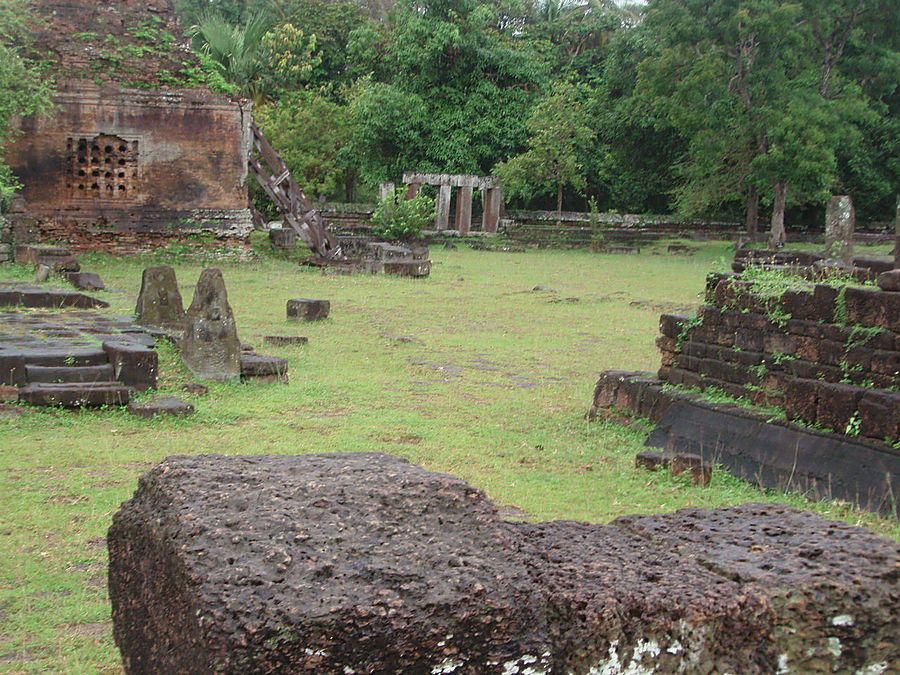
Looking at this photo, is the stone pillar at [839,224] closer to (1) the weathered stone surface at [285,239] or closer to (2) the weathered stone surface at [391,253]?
(2) the weathered stone surface at [391,253]

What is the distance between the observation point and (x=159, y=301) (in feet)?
37.7

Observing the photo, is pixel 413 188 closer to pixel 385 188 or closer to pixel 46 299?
pixel 385 188

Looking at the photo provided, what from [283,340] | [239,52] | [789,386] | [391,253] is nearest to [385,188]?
[239,52]

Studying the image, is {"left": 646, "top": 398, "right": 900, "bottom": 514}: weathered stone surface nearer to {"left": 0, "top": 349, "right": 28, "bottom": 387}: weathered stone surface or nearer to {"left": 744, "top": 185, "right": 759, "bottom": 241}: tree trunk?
{"left": 0, "top": 349, "right": 28, "bottom": 387}: weathered stone surface

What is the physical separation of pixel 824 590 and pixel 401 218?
25.9 m

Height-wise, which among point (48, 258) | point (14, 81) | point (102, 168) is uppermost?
point (14, 81)

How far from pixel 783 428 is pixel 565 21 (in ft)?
135

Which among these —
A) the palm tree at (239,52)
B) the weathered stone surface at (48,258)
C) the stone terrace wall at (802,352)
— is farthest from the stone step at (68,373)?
the palm tree at (239,52)

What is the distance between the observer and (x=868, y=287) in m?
7.12

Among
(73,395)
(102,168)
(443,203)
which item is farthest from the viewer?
(443,203)

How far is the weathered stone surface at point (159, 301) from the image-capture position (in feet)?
37.6

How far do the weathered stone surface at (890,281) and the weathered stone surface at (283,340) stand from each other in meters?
7.15

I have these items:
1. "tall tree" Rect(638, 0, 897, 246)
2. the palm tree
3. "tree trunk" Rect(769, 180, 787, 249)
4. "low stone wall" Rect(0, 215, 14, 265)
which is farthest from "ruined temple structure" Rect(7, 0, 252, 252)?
"tree trunk" Rect(769, 180, 787, 249)

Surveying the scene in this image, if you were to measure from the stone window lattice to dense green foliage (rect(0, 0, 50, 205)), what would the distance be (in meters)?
1.14
